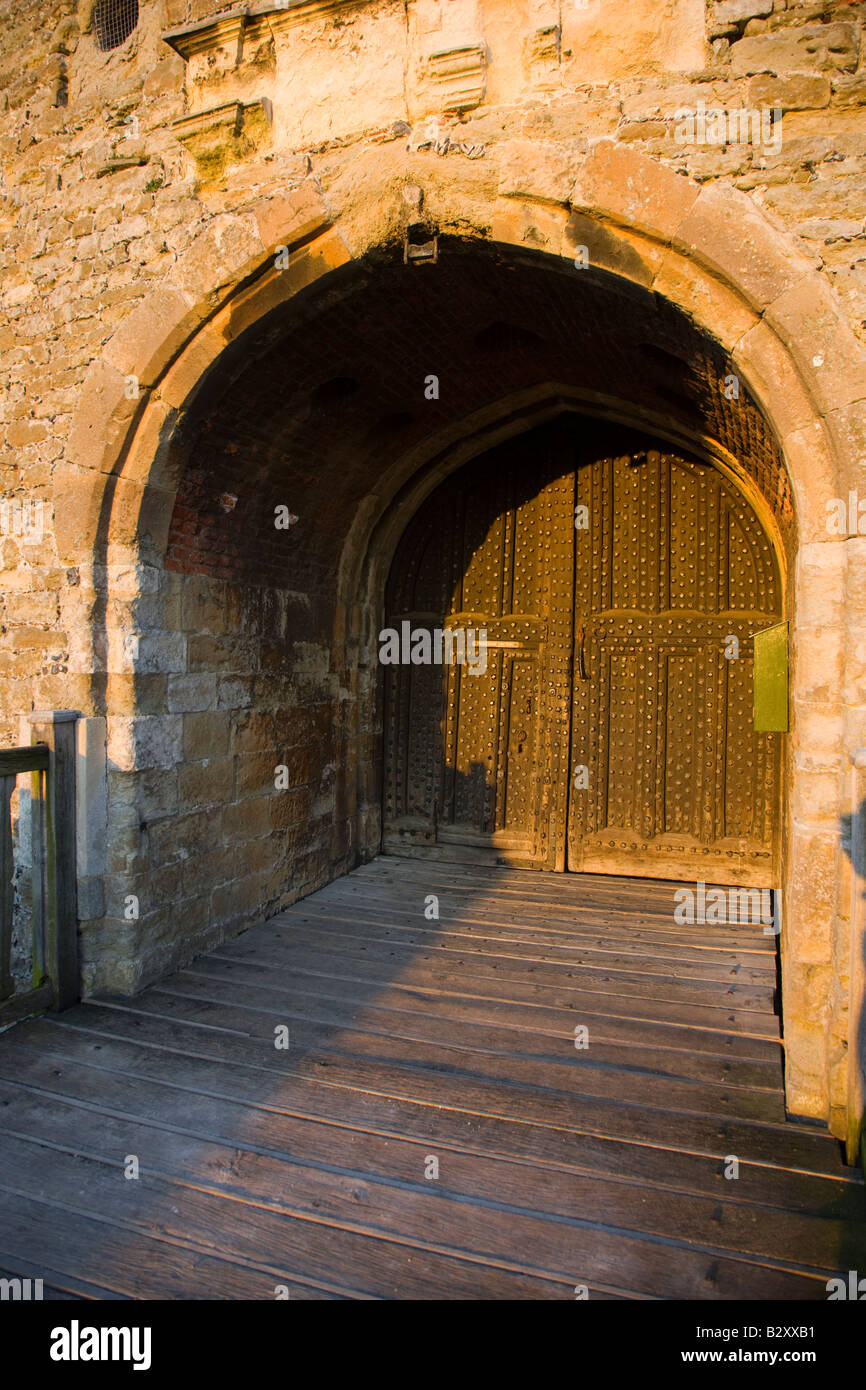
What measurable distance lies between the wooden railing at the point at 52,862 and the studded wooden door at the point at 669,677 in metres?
2.95

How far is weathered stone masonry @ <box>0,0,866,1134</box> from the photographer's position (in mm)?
2633

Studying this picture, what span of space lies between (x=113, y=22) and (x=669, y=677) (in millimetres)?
4345

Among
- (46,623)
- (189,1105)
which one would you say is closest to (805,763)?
(189,1105)

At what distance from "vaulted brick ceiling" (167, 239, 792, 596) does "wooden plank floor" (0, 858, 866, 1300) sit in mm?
2019

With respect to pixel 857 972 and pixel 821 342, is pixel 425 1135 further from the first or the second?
pixel 821 342

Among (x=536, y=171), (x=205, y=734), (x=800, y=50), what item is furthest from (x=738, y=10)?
(x=205, y=734)

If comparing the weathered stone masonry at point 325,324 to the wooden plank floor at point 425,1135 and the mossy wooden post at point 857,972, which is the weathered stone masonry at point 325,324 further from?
the wooden plank floor at point 425,1135

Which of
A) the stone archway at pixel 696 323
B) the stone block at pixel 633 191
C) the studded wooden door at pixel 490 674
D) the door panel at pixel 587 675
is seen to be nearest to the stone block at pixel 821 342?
the stone archway at pixel 696 323

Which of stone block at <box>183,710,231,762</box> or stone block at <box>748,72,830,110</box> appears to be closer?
stone block at <box>748,72,830,110</box>

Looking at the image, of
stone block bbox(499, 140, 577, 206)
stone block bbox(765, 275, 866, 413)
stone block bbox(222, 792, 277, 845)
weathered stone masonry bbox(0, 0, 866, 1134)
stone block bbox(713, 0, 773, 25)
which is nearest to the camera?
stone block bbox(765, 275, 866, 413)

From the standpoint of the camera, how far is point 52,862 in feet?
10.9

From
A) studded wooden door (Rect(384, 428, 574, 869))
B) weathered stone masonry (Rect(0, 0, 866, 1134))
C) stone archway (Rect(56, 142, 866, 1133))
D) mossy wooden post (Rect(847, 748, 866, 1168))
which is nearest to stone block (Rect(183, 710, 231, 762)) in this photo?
weathered stone masonry (Rect(0, 0, 866, 1134))

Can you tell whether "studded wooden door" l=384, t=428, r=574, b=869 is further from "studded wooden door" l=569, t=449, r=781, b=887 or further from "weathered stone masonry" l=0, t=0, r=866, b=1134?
"weathered stone masonry" l=0, t=0, r=866, b=1134

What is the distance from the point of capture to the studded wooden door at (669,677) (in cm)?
479
